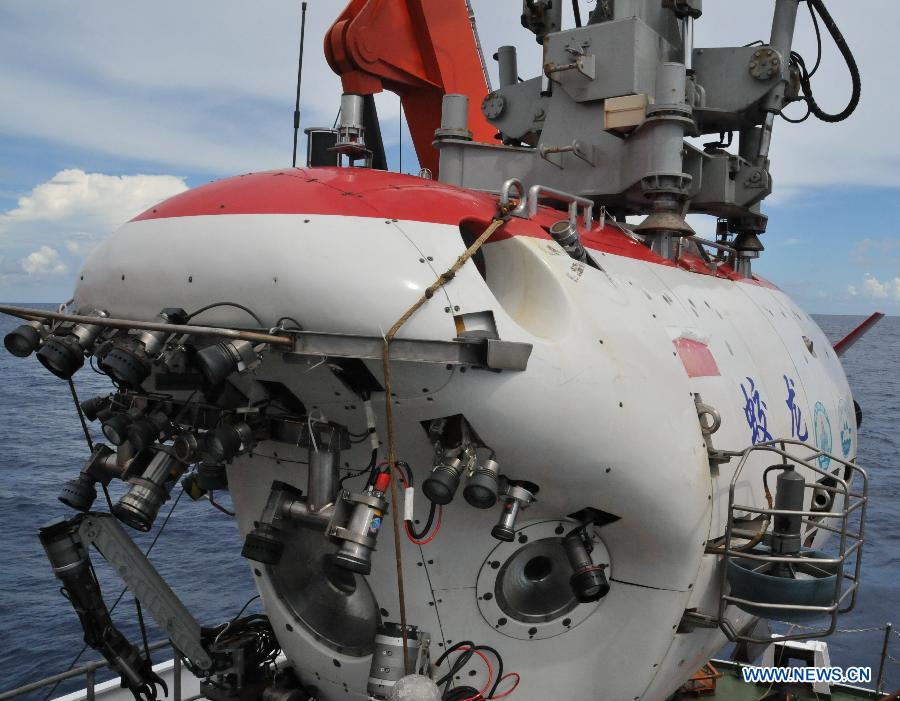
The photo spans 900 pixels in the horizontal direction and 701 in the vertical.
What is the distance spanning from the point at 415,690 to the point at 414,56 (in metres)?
8.33

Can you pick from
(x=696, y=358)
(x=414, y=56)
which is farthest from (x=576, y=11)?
(x=696, y=358)

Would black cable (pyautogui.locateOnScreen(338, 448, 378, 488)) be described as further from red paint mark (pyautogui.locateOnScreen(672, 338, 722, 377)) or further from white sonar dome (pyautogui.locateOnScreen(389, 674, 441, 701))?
red paint mark (pyautogui.locateOnScreen(672, 338, 722, 377))

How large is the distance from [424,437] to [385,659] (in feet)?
5.65

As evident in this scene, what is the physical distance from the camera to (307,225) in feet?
16.3

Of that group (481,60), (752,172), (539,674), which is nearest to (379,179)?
(539,674)

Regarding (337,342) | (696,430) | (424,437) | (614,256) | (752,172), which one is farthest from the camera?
(752,172)

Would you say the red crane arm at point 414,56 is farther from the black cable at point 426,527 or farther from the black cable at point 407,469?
the black cable at point 426,527

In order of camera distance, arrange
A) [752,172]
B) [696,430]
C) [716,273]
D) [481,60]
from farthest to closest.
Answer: [481,60] → [752,172] → [716,273] → [696,430]

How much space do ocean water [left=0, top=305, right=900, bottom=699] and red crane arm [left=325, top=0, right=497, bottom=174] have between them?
38.4 ft

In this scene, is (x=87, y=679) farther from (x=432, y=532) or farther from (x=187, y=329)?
(x=187, y=329)

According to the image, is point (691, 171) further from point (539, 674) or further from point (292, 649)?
point (292, 649)

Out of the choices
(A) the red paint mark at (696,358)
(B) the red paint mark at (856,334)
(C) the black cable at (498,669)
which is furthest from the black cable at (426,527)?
(B) the red paint mark at (856,334)

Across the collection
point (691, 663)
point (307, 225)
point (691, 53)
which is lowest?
point (691, 663)

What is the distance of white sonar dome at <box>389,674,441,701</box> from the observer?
5.20 metres
